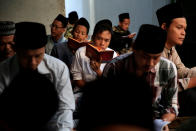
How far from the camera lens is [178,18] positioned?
275 centimetres

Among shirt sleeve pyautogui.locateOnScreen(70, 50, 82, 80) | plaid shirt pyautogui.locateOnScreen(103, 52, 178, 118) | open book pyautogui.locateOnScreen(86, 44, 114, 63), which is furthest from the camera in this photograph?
shirt sleeve pyautogui.locateOnScreen(70, 50, 82, 80)

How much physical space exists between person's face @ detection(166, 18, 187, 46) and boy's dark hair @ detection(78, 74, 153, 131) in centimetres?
189

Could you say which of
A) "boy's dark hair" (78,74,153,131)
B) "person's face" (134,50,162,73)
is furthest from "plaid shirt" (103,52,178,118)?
"boy's dark hair" (78,74,153,131)

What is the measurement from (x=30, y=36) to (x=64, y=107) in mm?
569

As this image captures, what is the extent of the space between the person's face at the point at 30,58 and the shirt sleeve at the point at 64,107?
24 centimetres

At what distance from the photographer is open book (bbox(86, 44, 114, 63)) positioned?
256 centimetres

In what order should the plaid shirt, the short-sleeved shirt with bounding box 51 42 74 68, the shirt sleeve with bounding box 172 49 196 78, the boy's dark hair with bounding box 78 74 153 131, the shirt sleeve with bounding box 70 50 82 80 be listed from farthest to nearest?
the short-sleeved shirt with bounding box 51 42 74 68
the shirt sleeve with bounding box 70 50 82 80
the shirt sleeve with bounding box 172 49 196 78
the plaid shirt
the boy's dark hair with bounding box 78 74 153 131

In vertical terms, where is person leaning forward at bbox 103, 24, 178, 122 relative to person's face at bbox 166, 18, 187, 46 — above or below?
below

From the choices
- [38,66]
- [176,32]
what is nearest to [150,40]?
[176,32]

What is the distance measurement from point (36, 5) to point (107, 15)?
3606 mm

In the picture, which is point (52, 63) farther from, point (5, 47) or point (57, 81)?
point (5, 47)

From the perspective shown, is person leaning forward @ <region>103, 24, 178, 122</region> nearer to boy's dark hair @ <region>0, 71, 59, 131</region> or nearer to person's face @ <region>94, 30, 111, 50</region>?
boy's dark hair @ <region>0, 71, 59, 131</region>

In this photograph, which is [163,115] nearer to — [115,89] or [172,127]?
[172,127]

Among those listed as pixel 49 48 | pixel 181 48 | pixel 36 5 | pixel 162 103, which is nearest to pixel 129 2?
pixel 36 5
